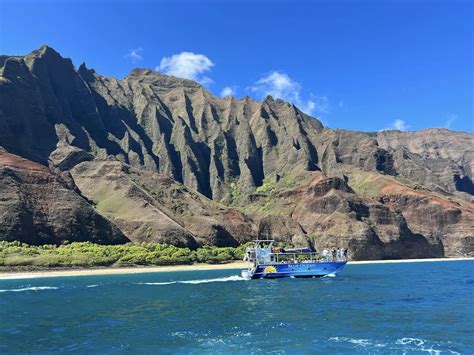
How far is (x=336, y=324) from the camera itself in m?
45.9

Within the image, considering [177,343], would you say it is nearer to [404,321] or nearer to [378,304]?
[404,321]

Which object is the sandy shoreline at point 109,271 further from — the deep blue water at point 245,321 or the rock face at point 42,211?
the deep blue water at point 245,321

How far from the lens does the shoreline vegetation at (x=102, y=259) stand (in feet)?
453

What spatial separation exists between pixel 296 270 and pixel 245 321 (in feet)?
205

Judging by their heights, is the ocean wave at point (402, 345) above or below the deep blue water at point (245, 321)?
below

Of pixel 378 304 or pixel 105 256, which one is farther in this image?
pixel 105 256

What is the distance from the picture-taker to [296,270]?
361 feet

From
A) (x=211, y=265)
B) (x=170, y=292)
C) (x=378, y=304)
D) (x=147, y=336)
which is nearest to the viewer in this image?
(x=147, y=336)

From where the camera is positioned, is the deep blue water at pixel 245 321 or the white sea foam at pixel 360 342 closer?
the white sea foam at pixel 360 342

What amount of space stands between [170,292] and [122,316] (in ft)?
84.5

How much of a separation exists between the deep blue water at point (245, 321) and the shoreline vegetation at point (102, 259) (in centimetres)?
6255

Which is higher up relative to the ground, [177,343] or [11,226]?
[11,226]

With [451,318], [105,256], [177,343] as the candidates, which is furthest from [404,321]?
[105,256]

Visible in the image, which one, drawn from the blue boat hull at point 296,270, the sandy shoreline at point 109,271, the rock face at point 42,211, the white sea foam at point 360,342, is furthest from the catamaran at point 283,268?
the rock face at point 42,211
